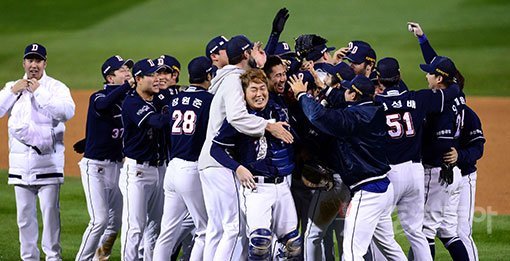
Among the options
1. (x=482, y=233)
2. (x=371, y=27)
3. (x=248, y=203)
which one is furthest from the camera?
(x=371, y=27)

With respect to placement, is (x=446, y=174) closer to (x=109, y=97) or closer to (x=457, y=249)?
(x=457, y=249)

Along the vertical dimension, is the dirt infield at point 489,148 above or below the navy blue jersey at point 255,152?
below

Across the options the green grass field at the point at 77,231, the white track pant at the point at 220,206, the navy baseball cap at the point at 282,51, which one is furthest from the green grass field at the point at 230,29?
the white track pant at the point at 220,206

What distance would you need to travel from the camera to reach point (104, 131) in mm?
8898

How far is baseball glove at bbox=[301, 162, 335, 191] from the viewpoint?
311 inches

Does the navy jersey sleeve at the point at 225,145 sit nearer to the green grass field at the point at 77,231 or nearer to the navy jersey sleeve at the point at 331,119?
the navy jersey sleeve at the point at 331,119

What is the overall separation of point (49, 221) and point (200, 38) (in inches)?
660

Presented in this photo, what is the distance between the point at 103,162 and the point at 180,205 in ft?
4.02

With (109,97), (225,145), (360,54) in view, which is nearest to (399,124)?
(360,54)

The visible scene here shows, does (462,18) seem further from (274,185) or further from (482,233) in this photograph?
(274,185)

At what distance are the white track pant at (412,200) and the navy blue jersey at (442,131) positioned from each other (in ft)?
1.36

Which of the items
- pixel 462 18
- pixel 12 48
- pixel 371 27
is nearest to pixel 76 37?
pixel 12 48

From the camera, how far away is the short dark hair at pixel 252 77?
285 inches

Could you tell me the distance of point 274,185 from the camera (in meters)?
7.28
